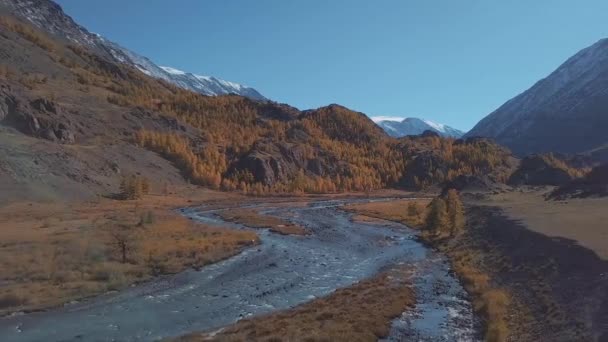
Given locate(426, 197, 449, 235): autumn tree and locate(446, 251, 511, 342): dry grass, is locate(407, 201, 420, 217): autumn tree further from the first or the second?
locate(446, 251, 511, 342): dry grass

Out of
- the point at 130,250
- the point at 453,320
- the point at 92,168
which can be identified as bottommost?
the point at 453,320

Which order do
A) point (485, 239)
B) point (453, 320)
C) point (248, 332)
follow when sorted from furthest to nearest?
point (485, 239) → point (453, 320) → point (248, 332)

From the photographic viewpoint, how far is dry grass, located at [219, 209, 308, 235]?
9269 cm

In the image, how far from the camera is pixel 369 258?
68312 millimetres

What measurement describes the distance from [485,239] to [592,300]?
117 ft

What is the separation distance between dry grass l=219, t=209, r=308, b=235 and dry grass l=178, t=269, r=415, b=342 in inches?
1727

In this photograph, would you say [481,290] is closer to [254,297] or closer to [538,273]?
[538,273]

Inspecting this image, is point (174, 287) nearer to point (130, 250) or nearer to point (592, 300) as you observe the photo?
point (130, 250)

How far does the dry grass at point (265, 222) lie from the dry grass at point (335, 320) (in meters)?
43.9

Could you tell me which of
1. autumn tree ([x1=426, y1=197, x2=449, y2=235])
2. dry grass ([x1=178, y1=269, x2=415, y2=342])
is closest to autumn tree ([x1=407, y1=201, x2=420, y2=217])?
autumn tree ([x1=426, y1=197, x2=449, y2=235])

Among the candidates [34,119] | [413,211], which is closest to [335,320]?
[413,211]

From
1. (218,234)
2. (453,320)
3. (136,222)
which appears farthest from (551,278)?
(136,222)

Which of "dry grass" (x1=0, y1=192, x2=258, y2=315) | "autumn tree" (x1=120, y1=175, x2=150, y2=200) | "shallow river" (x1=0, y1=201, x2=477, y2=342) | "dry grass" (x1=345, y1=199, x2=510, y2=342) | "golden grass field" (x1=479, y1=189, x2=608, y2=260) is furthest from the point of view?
"autumn tree" (x1=120, y1=175, x2=150, y2=200)

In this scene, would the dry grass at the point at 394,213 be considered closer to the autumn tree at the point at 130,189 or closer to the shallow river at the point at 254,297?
the shallow river at the point at 254,297
